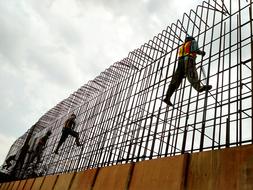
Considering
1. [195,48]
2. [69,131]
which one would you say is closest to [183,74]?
[195,48]

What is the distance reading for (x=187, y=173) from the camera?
402 centimetres

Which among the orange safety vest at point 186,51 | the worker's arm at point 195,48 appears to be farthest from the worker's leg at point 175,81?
the worker's arm at point 195,48

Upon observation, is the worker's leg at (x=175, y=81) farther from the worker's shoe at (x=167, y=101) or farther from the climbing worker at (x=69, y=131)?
the climbing worker at (x=69, y=131)

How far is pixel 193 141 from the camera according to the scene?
510cm

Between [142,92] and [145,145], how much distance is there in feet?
7.45

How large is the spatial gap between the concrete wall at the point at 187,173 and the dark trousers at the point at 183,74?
2.25m

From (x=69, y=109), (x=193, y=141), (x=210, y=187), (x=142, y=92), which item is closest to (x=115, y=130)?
(x=142, y=92)

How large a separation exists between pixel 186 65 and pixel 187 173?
333 centimetres

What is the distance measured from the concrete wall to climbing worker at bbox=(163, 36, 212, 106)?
2.23 metres

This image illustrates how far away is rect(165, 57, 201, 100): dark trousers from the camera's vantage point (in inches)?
256

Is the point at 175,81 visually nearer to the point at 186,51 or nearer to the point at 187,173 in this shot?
the point at 186,51

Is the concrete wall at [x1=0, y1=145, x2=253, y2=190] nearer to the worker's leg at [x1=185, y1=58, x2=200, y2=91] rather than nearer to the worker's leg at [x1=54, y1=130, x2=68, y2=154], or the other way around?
the worker's leg at [x1=185, y1=58, x2=200, y2=91]

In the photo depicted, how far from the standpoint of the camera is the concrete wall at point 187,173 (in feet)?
10.9

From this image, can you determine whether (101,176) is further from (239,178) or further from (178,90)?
(239,178)
